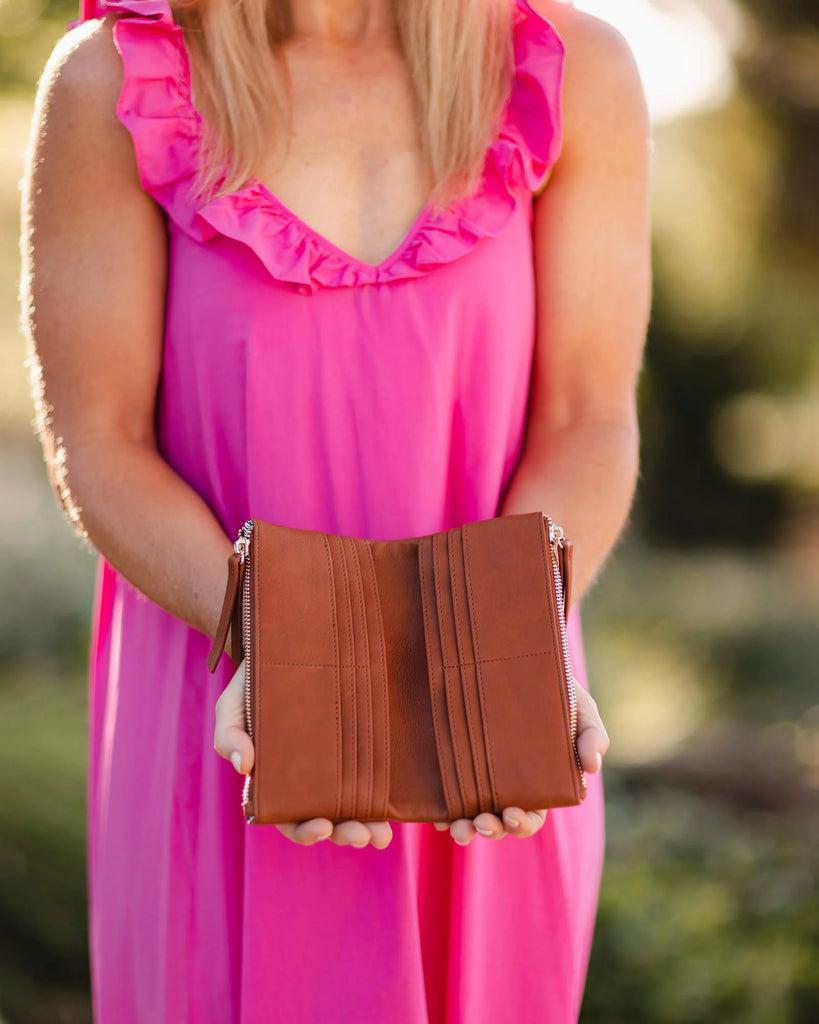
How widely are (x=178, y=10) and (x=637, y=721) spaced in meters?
3.69

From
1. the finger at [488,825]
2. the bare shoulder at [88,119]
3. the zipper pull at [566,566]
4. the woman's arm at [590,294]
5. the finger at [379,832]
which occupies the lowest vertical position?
the finger at [379,832]

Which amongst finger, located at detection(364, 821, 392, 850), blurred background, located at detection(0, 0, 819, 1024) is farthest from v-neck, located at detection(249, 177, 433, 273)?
blurred background, located at detection(0, 0, 819, 1024)

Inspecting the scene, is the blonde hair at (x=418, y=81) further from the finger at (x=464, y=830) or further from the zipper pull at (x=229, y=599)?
the finger at (x=464, y=830)

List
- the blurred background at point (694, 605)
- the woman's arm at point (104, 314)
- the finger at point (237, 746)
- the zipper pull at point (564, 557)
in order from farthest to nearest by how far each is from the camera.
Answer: the blurred background at point (694, 605)
the woman's arm at point (104, 314)
the zipper pull at point (564, 557)
the finger at point (237, 746)

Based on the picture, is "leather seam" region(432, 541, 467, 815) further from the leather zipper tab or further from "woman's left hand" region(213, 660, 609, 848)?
the leather zipper tab

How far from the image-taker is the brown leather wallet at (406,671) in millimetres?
1058

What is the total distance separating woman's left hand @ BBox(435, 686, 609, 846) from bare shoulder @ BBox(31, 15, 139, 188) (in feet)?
2.50

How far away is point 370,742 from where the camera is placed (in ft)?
3.56

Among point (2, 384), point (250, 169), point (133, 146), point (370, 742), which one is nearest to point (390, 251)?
point (250, 169)

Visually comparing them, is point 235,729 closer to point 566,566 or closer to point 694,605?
point 566,566

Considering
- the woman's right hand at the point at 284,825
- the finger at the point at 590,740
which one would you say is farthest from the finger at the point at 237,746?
the finger at the point at 590,740

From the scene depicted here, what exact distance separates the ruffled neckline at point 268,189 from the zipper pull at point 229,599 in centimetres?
32

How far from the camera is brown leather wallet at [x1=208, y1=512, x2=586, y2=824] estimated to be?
1.06 metres

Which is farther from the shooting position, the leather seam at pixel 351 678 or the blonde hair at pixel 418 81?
the blonde hair at pixel 418 81
